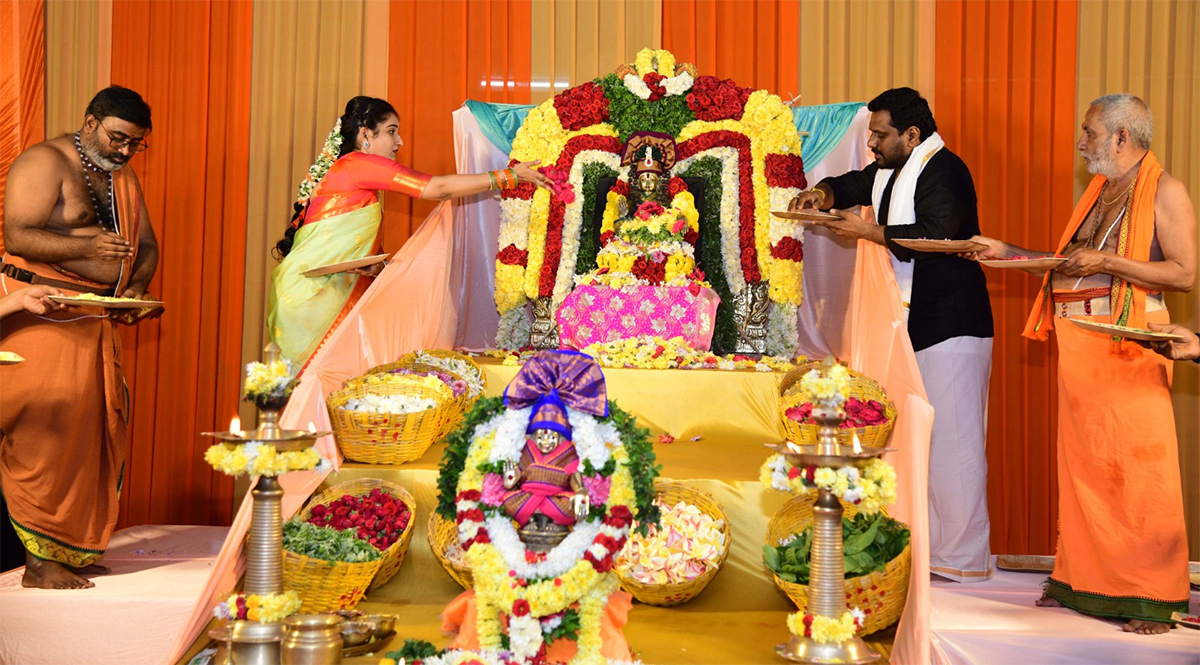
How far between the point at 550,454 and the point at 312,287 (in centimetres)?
267

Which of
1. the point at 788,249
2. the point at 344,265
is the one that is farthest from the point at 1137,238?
the point at 344,265

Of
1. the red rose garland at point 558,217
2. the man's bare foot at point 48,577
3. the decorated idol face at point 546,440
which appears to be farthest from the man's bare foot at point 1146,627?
the man's bare foot at point 48,577

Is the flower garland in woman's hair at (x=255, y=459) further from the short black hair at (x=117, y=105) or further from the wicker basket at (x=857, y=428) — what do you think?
the short black hair at (x=117, y=105)

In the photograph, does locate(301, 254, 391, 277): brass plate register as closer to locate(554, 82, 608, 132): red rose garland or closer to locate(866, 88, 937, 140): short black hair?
locate(554, 82, 608, 132): red rose garland

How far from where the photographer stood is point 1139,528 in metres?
4.42

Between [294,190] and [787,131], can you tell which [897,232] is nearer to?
[787,131]

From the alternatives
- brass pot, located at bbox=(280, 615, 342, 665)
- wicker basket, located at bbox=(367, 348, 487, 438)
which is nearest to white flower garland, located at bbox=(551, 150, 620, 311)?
wicker basket, located at bbox=(367, 348, 487, 438)

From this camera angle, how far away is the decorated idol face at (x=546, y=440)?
11.1ft

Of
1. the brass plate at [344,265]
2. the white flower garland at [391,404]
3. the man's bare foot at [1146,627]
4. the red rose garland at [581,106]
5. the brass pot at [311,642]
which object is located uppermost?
the red rose garland at [581,106]

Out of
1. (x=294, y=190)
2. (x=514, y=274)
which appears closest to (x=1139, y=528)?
(x=514, y=274)

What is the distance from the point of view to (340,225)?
5602 millimetres

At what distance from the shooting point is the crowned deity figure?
10.9 ft

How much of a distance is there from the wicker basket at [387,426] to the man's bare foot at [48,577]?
1.37 meters

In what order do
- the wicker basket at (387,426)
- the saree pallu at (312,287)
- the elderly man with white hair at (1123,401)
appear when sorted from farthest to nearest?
the saree pallu at (312,287) → the wicker basket at (387,426) → the elderly man with white hair at (1123,401)
